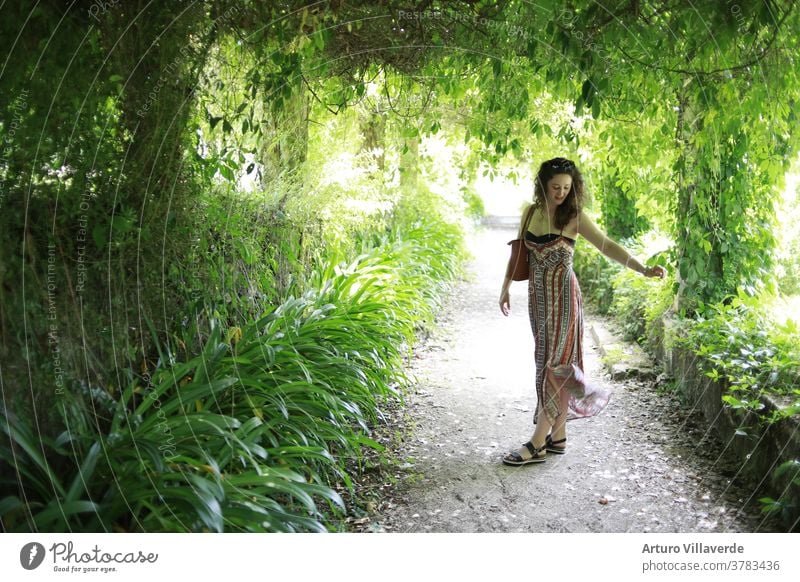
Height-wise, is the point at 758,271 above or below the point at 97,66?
below

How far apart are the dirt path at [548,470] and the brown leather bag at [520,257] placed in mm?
1063

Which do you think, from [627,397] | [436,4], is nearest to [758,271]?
[627,397]

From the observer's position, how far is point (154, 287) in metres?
3.54

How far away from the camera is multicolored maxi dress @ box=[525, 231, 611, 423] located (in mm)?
3703

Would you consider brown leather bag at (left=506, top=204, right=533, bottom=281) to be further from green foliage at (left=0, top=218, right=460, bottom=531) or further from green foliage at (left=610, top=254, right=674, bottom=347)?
green foliage at (left=610, top=254, right=674, bottom=347)

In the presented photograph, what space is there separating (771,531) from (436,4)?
3.48m

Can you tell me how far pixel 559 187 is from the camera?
3615 millimetres

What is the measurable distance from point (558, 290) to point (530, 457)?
952 mm

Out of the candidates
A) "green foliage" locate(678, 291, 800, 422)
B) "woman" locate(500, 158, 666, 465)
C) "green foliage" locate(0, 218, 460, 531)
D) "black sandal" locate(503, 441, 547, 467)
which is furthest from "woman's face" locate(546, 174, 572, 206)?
"green foliage" locate(0, 218, 460, 531)

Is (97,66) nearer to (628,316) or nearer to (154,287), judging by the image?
(154,287)

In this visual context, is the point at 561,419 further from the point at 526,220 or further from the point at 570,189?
the point at 570,189

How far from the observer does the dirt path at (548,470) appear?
10.3 ft

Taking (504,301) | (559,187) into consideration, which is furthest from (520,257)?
(559,187)

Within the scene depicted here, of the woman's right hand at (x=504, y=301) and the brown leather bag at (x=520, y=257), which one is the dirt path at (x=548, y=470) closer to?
the woman's right hand at (x=504, y=301)
